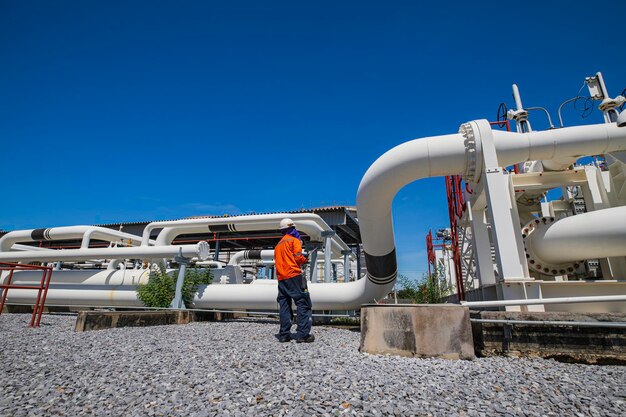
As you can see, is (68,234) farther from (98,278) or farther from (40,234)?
(98,278)

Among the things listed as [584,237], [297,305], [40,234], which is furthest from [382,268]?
[40,234]

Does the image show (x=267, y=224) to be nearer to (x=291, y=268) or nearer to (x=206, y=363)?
(x=291, y=268)

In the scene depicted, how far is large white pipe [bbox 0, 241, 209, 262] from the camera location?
5.91 metres

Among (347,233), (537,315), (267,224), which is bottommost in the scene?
(537,315)

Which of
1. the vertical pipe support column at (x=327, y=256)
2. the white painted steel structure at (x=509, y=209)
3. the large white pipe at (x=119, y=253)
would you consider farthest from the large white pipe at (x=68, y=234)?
the vertical pipe support column at (x=327, y=256)

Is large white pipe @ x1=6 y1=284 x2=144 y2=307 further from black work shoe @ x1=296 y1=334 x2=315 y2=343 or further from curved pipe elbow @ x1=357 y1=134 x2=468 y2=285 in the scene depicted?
curved pipe elbow @ x1=357 y1=134 x2=468 y2=285

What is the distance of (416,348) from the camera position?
2732mm

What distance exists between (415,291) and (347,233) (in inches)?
204

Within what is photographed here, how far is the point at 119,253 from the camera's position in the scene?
6520mm

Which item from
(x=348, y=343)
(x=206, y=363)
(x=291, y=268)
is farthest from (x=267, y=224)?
(x=206, y=363)

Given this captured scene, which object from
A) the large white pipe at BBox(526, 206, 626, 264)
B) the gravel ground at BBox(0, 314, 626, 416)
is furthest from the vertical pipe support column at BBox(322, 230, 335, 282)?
the large white pipe at BBox(526, 206, 626, 264)

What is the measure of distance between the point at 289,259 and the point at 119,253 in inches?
179

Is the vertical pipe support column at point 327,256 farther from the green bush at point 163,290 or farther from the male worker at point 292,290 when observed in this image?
the green bush at point 163,290

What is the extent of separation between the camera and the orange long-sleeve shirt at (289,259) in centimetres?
380
